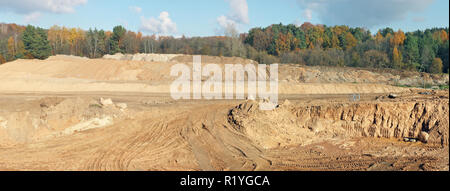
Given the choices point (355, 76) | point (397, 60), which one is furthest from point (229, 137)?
point (397, 60)

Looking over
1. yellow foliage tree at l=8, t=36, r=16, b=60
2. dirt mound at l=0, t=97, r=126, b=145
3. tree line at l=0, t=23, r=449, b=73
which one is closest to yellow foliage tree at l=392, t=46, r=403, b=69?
tree line at l=0, t=23, r=449, b=73

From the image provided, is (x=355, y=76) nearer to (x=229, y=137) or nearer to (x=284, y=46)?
(x=229, y=137)

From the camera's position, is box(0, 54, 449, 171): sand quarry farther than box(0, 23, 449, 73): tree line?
No

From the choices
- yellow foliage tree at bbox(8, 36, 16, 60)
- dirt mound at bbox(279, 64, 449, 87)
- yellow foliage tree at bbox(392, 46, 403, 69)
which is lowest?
dirt mound at bbox(279, 64, 449, 87)

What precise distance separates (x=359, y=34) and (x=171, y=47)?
4356cm

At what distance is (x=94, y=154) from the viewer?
13.7m

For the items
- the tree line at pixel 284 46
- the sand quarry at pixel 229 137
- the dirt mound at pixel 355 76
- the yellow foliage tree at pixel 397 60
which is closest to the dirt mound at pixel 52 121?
the sand quarry at pixel 229 137

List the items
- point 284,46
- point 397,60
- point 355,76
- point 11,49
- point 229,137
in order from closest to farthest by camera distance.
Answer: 1. point 229,137
2. point 355,76
3. point 397,60
4. point 11,49
5. point 284,46

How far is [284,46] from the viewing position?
67438 mm

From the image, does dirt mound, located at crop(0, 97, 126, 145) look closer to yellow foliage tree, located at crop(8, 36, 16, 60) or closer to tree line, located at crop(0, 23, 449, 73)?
tree line, located at crop(0, 23, 449, 73)

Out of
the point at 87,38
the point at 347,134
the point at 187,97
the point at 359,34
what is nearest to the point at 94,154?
the point at 347,134

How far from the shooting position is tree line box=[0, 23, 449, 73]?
47.8 meters

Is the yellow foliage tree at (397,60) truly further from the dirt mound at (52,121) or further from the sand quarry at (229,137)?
the dirt mound at (52,121)

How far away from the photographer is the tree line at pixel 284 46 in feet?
157
